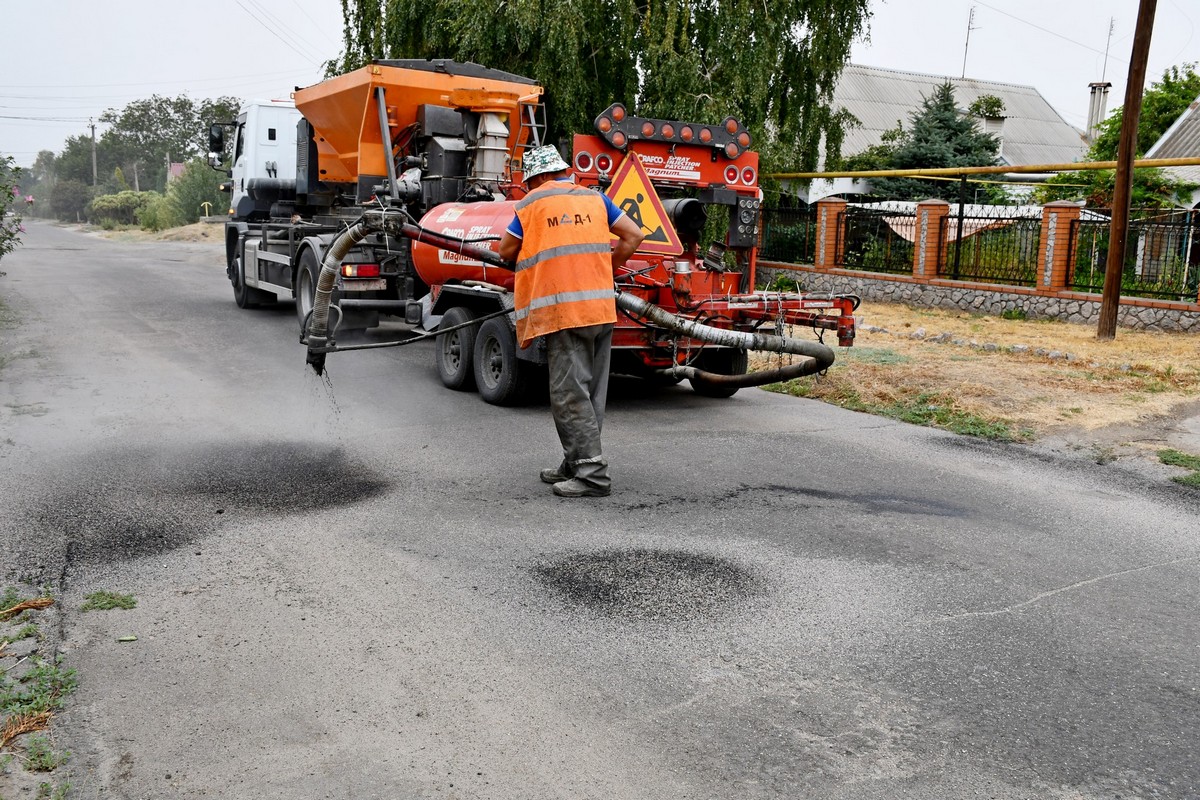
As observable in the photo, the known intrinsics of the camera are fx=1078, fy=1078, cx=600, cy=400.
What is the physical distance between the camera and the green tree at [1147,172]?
19.8m

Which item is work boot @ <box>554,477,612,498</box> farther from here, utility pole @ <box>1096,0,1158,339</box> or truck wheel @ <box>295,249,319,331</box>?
utility pole @ <box>1096,0,1158,339</box>

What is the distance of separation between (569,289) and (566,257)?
18cm

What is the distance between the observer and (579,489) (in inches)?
243

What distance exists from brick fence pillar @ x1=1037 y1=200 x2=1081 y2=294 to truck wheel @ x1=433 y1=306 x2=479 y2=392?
1031 centimetres

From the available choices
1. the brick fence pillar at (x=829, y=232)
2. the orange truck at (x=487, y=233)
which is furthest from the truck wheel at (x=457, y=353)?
the brick fence pillar at (x=829, y=232)

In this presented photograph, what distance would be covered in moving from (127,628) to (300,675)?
2.87 ft

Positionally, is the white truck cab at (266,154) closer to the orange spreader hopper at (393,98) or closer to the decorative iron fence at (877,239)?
the orange spreader hopper at (393,98)

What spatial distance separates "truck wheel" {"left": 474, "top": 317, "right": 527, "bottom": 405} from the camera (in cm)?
842

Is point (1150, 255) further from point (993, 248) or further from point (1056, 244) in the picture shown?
point (993, 248)

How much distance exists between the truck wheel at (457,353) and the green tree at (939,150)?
18869 mm

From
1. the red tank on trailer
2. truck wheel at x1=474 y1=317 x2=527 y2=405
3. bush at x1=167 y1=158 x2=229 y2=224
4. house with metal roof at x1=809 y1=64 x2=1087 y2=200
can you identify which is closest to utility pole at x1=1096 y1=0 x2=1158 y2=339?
the red tank on trailer

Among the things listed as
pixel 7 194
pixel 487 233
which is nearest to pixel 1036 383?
pixel 487 233

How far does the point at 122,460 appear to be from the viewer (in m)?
6.70

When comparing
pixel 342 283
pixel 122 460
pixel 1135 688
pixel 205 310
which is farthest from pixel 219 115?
pixel 1135 688
